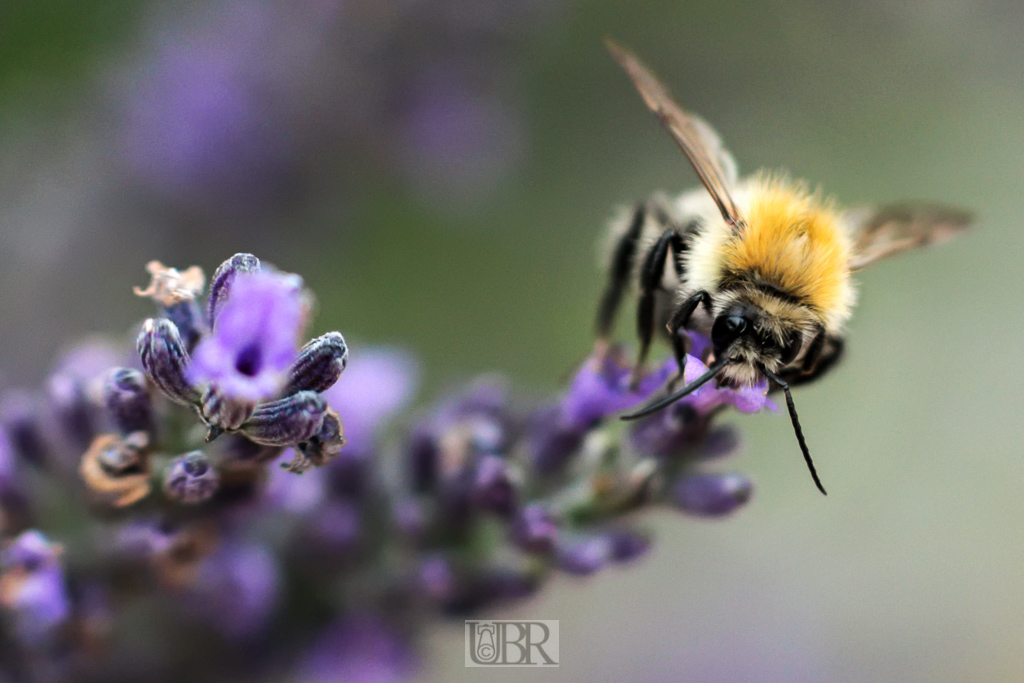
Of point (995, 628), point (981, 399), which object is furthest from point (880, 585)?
point (981, 399)

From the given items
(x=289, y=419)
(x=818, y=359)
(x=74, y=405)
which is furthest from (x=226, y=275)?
(x=818, y=359)

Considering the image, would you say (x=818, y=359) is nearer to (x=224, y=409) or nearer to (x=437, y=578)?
(x=437, y=578)

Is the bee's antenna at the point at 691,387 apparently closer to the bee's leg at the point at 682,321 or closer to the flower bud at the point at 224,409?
the bee's leg at the point at 682,321

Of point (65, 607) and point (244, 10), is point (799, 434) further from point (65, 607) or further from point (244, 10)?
point (244, 10)

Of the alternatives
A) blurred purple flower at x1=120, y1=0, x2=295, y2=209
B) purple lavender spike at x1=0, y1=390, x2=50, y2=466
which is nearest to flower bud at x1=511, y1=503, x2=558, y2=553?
purple lavender spike at x1=0, y1=390, x2=50, y2=466
